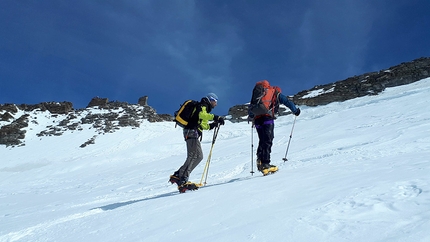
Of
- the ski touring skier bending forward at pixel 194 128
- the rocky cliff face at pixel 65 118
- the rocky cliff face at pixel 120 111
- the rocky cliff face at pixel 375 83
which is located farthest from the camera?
the rocky cliff face at pixel 65 118

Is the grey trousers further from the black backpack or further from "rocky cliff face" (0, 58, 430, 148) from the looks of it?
"rocky cliff face" (0, 58, 430, 148)

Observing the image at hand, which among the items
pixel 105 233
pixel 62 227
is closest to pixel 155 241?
pixel 105 233

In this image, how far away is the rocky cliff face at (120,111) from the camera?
2775 cm

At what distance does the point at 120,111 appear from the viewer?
130 feet

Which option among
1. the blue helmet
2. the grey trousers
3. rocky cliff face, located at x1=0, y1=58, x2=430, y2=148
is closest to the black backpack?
the blue helmet

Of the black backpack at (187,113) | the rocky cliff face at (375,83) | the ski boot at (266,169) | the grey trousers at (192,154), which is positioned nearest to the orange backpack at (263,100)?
the ski boot at (266,169)

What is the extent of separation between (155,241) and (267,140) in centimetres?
382

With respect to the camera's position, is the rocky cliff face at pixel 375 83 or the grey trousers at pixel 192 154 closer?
the grey trousers at pixel 192 154

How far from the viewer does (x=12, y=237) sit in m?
3.40

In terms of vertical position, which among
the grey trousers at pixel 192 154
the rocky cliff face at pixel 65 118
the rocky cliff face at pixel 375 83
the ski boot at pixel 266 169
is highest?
the rocky cliff face at pixel 65 118

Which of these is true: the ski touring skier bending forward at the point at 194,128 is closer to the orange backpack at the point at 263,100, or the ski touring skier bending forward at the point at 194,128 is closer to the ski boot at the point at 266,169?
the orange backpack at the point at 263,100

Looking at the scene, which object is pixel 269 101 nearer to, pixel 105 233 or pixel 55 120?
pixel 105 233

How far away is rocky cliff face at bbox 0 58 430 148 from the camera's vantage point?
91.1 feet

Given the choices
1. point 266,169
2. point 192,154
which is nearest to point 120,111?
point 192,154
